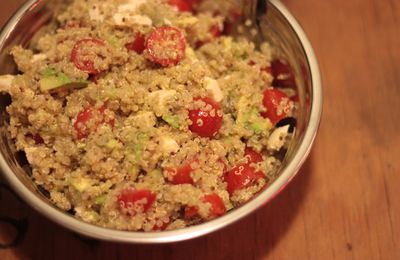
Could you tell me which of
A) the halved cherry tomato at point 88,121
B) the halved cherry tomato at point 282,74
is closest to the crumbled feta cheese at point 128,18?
the halved cherry tomato at point 88,121

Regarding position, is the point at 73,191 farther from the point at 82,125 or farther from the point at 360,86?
the point at 360,86

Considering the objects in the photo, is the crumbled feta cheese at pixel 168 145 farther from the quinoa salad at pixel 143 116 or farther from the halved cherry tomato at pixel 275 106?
the halved cherry tomato at pixel 275 106

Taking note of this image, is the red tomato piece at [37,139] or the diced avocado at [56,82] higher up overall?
the diced avocado at [56,82]

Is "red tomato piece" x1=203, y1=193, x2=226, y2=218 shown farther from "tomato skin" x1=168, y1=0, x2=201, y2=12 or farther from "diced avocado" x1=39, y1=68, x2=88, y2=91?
"tomato skin" x1=168, y1=0, x2=201, y2=12

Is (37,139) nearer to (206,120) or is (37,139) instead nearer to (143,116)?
(143,116)

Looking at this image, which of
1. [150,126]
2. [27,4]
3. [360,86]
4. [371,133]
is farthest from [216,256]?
[27,4]

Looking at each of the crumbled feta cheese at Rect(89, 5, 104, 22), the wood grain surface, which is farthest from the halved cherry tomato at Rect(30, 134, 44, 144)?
the crumbled feta cheese at Rect(89, 5, 104, 22)
